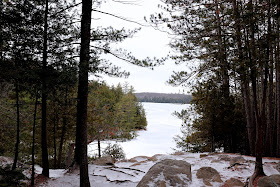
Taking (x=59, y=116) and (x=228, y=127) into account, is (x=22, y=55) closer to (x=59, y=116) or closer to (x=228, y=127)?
(x=59, y=116)

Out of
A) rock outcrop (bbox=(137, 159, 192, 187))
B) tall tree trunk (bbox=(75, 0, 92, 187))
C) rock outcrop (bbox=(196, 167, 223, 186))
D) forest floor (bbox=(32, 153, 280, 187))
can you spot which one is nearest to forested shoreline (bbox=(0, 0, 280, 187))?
tall tree trunk (bbox=(75, 0, 92, 187))

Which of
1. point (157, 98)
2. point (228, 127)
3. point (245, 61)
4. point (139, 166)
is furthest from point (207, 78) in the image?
point (157, 98)

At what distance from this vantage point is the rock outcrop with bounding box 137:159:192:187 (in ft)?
15.3

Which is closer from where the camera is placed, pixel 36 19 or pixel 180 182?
pixel 180 182

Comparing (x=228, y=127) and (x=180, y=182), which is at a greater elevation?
(x=228, y=127)

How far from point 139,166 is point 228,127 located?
Result: 15.6 ft

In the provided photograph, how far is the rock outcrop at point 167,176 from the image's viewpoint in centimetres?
466

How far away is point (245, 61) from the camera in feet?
14.3

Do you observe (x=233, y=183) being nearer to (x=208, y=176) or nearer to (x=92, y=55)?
(x=208, y=176)

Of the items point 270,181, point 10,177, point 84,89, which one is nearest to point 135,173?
point 84,89

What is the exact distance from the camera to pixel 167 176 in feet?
15.9

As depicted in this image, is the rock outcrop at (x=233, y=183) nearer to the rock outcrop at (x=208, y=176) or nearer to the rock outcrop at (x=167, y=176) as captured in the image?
the rock outcrop at (x=208, y=176)

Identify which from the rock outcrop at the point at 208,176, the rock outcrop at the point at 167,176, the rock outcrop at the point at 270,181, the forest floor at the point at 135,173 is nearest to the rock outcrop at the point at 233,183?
the forest floor at the point at 135,173

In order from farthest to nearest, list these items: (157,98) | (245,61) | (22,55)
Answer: (157,98)
(22,55)
(245,61)
